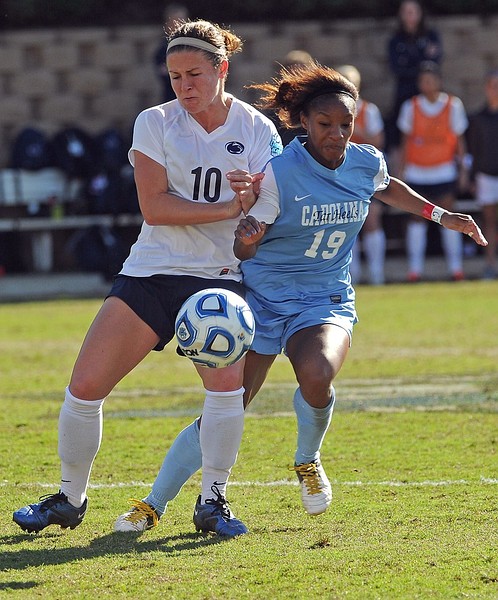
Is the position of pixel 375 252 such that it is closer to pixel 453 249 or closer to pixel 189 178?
pixel 453 249

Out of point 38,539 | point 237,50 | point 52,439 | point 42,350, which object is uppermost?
point 237,50

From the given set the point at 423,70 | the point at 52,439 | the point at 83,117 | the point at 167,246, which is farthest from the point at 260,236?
the point at 83,117

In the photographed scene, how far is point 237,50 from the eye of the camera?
541 cm

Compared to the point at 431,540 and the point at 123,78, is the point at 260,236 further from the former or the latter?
the point at 123,78

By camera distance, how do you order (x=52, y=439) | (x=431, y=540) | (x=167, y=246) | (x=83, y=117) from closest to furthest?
(x=431, y=540)
(x=167, y=246)
(x=52, y=439)
(x=83, y=117)

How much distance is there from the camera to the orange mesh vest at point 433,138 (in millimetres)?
15148

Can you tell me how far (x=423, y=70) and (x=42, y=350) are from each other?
639 cm

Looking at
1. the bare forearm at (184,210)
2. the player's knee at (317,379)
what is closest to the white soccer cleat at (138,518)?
the player's knee at (317,379)

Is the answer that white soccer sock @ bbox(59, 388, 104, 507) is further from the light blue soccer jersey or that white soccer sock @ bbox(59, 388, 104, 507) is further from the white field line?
the light blue soccer jersey

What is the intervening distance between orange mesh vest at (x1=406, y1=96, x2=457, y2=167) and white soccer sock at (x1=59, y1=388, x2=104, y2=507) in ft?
34.7

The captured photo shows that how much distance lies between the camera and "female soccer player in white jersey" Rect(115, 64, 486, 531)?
5.23m

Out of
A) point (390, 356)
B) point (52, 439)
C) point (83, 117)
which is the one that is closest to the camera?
point (52, 439)

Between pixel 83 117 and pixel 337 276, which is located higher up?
pixel 337 276

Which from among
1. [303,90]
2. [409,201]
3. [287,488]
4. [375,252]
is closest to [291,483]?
[287,488]
